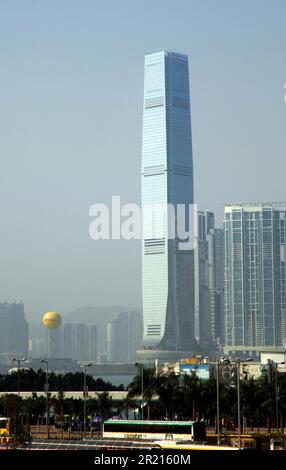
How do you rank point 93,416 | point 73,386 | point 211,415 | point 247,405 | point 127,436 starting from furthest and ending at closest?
point 73,386
point 93,416
point 211,415
point 247,405
point 127,436

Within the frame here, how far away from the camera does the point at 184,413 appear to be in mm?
82938

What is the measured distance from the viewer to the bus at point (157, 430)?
47250 millimetres

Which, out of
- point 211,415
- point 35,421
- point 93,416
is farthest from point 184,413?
point 35,421

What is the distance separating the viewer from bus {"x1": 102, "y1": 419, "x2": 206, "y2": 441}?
47250 millimetres

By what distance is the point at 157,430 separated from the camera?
50.3 meters

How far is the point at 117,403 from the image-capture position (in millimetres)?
90688

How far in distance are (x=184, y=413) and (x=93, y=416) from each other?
9.14 meters
